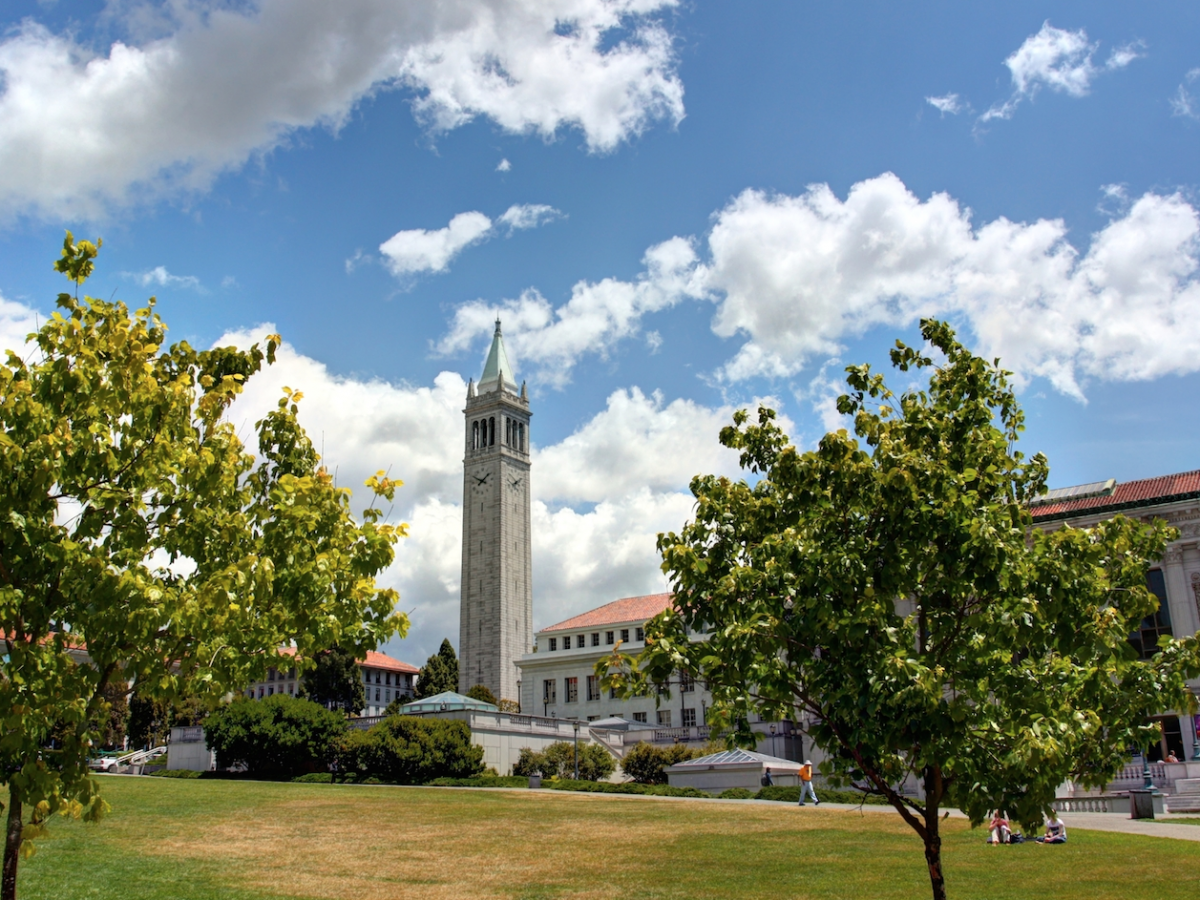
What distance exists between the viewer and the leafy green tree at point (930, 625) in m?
9.98

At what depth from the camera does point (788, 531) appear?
10.7m

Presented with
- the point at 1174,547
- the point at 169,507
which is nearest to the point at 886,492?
→ the point at 169,507

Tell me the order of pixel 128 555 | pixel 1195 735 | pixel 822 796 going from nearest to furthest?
pixel 128 555 → pixel 822 796 → pixel 1195 735

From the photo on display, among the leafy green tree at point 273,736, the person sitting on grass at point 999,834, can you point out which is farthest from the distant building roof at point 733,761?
the person sitting on grass at point 999,834

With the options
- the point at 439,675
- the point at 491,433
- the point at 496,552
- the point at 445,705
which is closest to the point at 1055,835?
the point at 445,705

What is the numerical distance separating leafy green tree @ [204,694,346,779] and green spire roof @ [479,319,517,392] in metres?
86.3

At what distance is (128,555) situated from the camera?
1029 centimetres

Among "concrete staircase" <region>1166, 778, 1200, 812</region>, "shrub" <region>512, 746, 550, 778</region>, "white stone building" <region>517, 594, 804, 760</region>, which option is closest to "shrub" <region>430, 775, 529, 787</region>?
"shrub" <region>512, 746, 550, 778</region>

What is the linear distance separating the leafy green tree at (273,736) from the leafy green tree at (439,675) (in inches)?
2282

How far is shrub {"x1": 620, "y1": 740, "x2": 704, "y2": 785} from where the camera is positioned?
51.4 metres

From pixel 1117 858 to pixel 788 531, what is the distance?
1630 cm

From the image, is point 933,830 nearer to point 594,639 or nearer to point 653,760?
point 653,760

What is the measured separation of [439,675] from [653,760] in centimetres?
6238

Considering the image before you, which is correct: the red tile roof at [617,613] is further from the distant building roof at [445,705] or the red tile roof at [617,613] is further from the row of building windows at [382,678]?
the row of building windows at [382,678]
